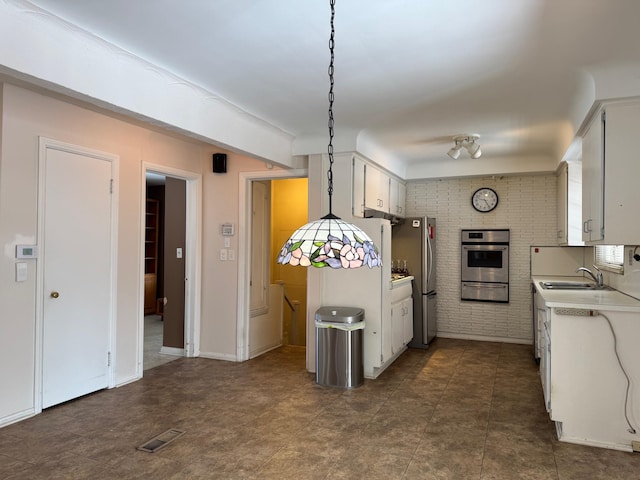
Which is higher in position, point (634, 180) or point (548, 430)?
point (634, 180)

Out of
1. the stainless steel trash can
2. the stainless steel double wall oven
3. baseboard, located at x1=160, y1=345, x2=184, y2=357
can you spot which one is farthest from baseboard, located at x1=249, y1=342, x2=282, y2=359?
the stainless steel double wall oven

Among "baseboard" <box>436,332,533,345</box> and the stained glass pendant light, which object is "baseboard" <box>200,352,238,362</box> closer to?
"baseboard" <box>436,332,533,345</box>

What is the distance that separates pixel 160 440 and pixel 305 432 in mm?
983

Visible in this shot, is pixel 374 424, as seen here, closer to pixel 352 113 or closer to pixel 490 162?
pixel 352 113

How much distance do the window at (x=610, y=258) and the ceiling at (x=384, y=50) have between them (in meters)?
1.21

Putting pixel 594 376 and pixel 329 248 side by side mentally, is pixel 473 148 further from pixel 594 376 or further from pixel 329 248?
pixel 329 248

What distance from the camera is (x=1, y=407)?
3230mm

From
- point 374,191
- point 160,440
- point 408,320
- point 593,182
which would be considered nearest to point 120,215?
point 160,440

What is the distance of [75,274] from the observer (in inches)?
151

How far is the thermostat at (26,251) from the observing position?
11.1 feet

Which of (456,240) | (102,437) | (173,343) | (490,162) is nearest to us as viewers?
(102,437)

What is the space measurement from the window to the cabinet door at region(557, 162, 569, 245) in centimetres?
36

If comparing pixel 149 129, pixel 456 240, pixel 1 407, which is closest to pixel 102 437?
pixel 1 407

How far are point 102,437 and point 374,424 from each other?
1.91 meters
